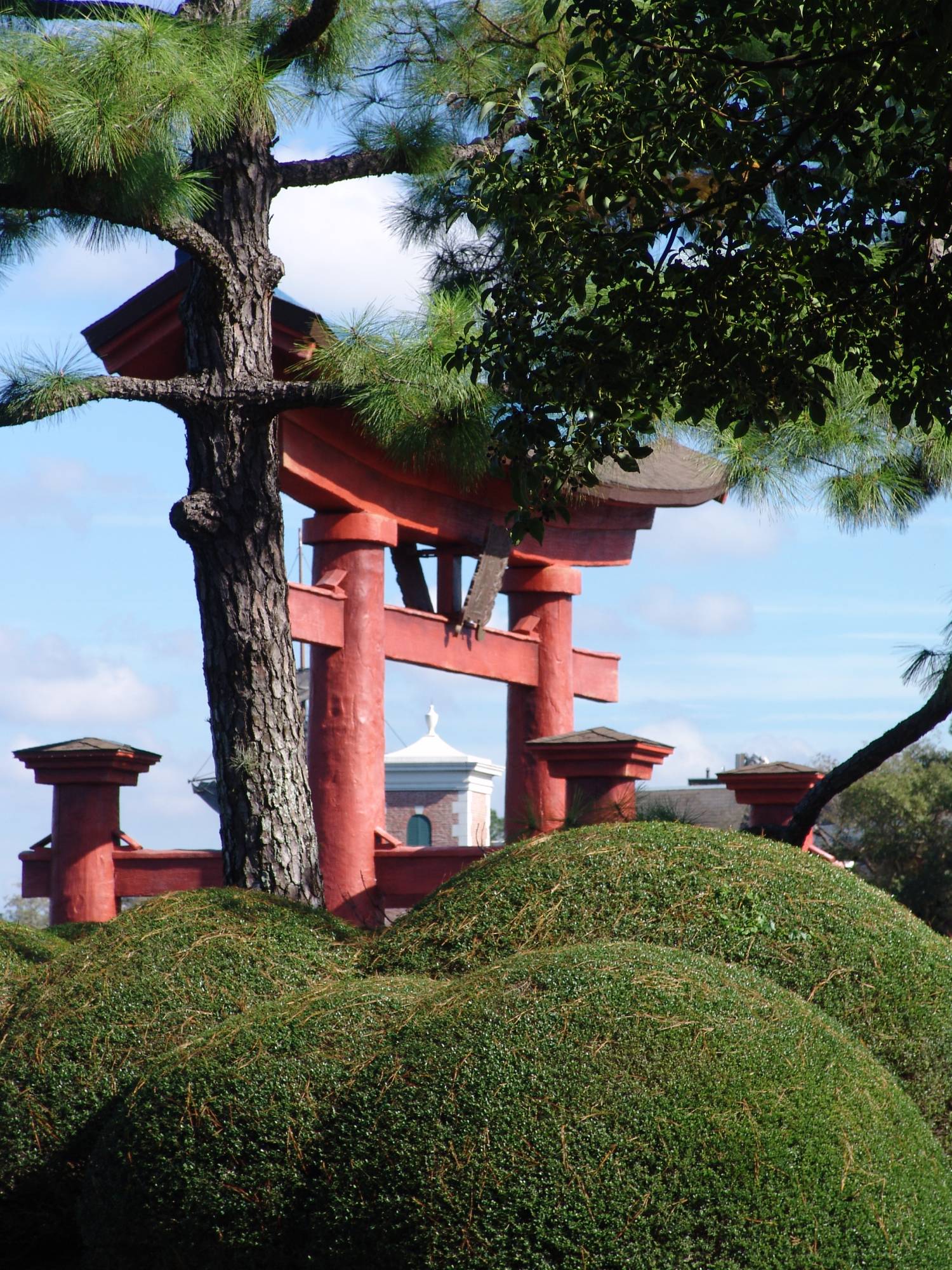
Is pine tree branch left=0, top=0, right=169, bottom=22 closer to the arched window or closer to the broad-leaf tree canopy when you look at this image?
the broad-leaf tree canopy

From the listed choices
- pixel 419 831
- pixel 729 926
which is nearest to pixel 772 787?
pixel 729 926

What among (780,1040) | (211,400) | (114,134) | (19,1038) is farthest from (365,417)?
(780,1040)

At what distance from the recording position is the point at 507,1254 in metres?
2.99

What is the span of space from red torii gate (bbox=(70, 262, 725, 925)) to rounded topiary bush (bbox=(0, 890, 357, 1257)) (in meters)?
2.50

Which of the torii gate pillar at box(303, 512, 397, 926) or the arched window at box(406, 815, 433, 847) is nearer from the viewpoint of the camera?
the torii gate pillar at box(303, 512, 397, 926)

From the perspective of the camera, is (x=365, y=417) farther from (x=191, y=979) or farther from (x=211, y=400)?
(x=191, y=979)

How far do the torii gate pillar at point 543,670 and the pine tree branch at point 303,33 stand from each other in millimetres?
4913

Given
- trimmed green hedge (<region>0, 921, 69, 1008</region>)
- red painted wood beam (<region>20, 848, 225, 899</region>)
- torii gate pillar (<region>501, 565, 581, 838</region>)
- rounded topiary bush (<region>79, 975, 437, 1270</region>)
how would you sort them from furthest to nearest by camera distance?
torii gate pillar (<region>501, 565, 581, 838</region>), red painted wood beam (<region>20, 848, 225, 899</region>), trimmed green hedge (<region>0, 921, 69, 1008</region>), rounded topiary bush (<region>79, 975, 437, 1270</region>)

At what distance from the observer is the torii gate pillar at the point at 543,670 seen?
10750 mm

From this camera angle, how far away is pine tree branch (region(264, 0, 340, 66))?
669cm

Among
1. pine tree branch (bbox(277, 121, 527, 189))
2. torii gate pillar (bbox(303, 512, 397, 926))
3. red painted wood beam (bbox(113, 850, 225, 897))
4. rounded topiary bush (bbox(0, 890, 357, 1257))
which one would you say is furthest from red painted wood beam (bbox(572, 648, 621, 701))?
rounded topiary bush (bbox(0, 890, 357, 1257))

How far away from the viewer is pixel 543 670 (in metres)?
10.9

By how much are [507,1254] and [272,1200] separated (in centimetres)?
65

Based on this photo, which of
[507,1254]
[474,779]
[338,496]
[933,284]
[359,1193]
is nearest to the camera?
[507,1254]
